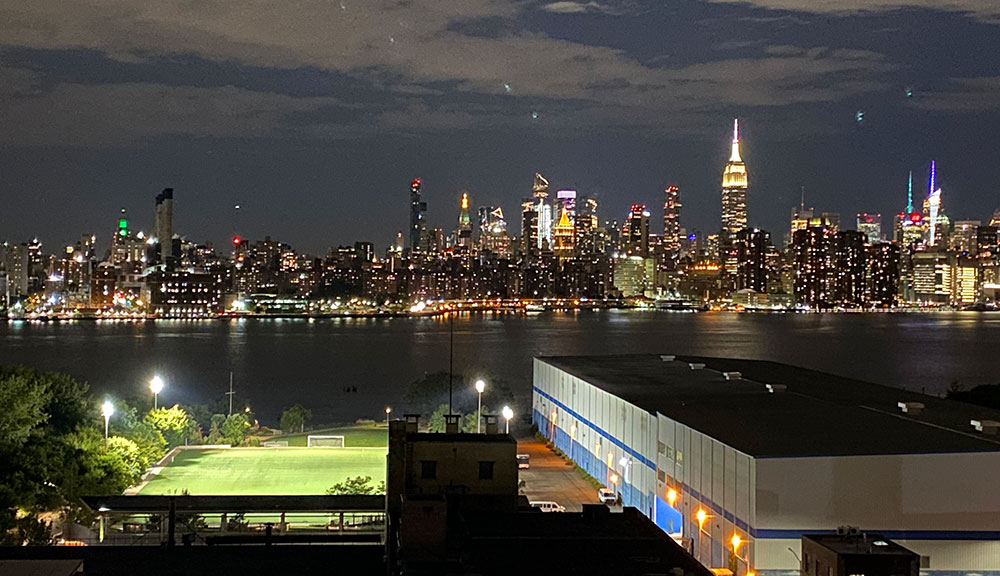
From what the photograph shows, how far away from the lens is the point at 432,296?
11431 centimetres

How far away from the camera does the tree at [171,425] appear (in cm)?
1736

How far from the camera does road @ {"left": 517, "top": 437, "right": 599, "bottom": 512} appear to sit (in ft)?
43.2

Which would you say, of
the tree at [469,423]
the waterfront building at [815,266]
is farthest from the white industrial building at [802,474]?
the waterfront building at [815,266]

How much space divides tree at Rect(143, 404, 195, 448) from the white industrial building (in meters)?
6.92

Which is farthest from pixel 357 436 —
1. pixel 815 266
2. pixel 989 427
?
pixel 815 266

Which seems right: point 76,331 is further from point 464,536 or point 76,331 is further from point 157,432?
point 464,536

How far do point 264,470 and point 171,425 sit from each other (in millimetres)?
2986

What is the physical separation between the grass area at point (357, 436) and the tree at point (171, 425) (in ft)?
5.55

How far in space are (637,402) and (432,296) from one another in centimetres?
10109

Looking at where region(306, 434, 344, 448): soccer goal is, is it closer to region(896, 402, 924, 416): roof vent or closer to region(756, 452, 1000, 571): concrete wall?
region(896, 402, 924, 416): roof vent

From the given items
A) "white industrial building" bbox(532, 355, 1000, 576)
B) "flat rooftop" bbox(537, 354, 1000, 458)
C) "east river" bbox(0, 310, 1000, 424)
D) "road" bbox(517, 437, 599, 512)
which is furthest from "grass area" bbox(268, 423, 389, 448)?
"white industrial building" bbox(532, 355, 1000, 576)

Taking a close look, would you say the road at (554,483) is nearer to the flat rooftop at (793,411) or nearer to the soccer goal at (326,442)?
the flat rooftop at (793,411)

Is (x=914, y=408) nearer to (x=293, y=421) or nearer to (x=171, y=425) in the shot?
(x=171, y=425)

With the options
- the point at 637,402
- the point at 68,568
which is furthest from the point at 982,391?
the point at 68,568
